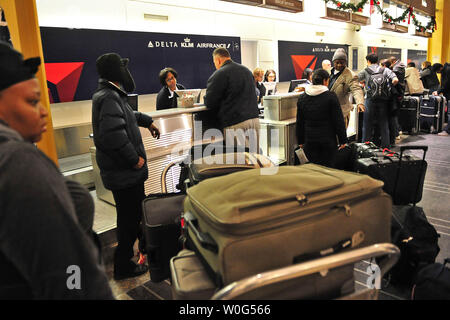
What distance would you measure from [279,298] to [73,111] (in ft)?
17.9

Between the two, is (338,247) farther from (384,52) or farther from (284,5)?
(384,52)

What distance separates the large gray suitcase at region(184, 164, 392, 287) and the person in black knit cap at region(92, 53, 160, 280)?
1.21 meters

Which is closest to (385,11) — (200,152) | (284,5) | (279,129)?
(284,5)

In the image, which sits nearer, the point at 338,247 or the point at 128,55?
the point at 338,247

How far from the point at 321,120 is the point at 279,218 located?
2.81 meters

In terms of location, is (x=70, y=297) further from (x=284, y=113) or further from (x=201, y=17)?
(x=201, y=17)

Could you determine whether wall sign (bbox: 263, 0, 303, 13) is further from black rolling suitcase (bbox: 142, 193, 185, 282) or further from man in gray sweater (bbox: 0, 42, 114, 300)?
man in gray sweater (bbox: 0, 42, 114, 300)

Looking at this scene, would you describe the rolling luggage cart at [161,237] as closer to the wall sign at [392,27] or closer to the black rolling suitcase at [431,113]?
the black rolling suitcase at [431,113]

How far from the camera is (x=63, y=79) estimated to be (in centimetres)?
530

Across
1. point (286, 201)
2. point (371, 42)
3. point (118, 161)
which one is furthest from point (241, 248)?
point (371, 42)

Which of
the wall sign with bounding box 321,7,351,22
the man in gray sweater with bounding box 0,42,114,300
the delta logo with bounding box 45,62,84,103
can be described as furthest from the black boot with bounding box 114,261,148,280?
the wall sign with bounding box 321,7,351,22

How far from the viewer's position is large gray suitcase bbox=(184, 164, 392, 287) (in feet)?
3.44

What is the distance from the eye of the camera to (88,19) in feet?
18.5

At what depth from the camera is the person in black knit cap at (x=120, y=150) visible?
7.69ft
